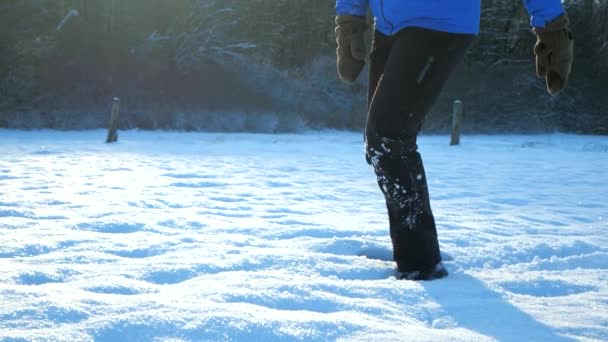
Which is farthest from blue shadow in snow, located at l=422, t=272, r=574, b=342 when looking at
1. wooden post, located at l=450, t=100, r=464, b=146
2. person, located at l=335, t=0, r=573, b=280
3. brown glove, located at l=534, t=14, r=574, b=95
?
wooden post, located at l=450, t=100, r=464, b=146

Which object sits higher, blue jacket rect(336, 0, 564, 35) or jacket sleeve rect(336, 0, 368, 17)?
jacket sleeve rect(336, 0, 368, 17)

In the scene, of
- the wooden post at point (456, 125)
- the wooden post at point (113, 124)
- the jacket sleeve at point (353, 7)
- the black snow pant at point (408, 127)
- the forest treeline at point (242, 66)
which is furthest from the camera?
the forest treeline at point (242, 66)

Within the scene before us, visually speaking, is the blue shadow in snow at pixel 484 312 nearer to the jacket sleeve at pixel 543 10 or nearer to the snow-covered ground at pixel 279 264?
the snow-covered ground at pixel 279 264

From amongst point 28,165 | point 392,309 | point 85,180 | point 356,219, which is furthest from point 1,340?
point 28,165

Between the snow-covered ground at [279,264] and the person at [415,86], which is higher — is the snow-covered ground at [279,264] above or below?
below

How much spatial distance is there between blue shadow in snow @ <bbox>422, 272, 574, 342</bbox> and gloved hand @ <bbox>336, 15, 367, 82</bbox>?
3.44 feet

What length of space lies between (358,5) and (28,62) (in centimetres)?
2373

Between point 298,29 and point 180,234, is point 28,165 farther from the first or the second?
point 298,29

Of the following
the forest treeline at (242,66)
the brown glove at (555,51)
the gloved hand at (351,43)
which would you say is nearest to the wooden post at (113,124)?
the forest treeline at (242,66)

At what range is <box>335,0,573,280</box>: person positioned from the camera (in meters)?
2.29

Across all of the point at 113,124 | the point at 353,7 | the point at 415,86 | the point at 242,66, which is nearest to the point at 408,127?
the point at 415,86

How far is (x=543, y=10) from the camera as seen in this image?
2.37m

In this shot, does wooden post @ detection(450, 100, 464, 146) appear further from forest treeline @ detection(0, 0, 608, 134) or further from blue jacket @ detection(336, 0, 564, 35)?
blue jacket @ detection(336, 0, 564, 35)

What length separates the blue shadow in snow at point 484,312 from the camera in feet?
5.48
